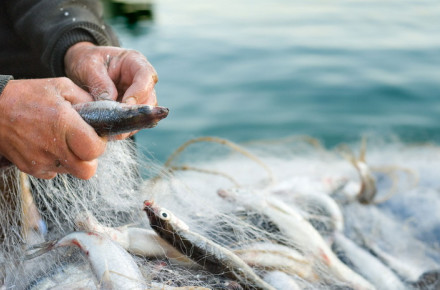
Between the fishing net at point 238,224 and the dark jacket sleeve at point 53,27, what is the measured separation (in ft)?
3.02

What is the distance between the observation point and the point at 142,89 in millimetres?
1869

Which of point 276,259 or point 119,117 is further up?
point 119,117

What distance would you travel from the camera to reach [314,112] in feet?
21.3

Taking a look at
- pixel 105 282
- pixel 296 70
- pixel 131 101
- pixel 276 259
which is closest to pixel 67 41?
pixel 131 101

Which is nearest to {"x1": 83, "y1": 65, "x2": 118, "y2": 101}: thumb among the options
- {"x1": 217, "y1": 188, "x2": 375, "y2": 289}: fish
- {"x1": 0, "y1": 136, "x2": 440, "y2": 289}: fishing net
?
{"x1": 0, "y1": 136, "x2": 440, "y2": 289}: fishing net

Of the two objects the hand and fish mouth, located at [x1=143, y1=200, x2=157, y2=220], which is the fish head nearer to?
fish mouth, located at [x1=143, y1=200, x2=157, y2=220]

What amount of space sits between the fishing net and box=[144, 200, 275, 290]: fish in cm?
4

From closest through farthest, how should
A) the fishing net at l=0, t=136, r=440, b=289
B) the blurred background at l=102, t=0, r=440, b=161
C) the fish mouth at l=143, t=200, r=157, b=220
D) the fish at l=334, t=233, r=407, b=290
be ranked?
1. the fishing net at l=0, t=136, r=440, b=289
2. the fish mouth at l=143, t=200, r=157, b=220
3. the fish at l=334, t=233, r=407, b=290
4. the blurred background at l=102, t=0, r=440, b=161

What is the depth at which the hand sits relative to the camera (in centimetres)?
152

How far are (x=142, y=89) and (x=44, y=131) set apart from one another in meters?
0.49

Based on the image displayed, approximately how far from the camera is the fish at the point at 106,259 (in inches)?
60.1

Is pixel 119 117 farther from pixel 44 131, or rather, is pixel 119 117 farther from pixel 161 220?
pixel 161 220

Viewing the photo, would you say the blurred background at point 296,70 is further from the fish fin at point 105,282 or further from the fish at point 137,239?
the fish fin at point 105,282

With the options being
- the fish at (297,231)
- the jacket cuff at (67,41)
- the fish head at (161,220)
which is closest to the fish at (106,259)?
the fish head at (161,220)
